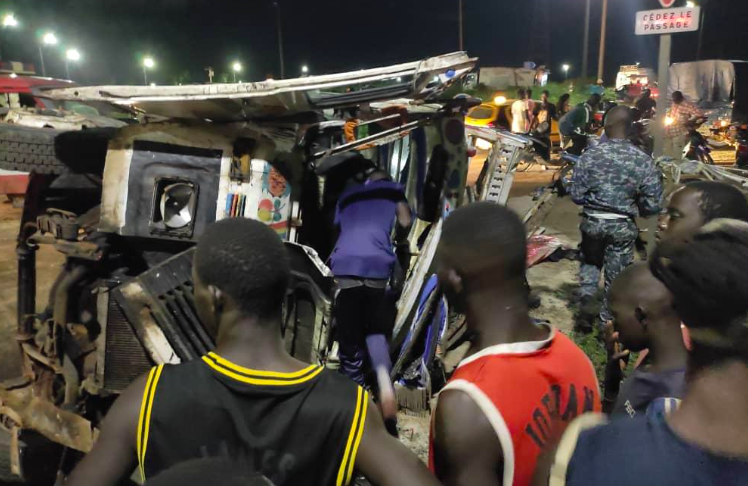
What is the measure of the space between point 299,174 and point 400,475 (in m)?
2.80

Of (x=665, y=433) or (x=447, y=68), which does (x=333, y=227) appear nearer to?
(x=447, y=68)

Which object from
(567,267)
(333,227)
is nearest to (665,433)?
(333,227)

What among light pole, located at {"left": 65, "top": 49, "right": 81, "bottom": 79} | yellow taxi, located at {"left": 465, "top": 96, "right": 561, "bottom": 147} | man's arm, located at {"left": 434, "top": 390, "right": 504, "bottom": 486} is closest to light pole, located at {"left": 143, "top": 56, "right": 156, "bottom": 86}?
light pole, located at {"left": 65, "top": 49, "right": 81, "bottom": 79}

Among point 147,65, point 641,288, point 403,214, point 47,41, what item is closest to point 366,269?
point 403,214

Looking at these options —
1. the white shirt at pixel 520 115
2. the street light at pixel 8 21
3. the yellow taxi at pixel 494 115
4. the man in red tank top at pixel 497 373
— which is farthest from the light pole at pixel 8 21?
the man in red tank top at pixel 497 373

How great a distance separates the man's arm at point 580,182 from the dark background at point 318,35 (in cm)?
187

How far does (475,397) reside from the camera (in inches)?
60.9

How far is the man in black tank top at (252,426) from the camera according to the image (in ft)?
5.08

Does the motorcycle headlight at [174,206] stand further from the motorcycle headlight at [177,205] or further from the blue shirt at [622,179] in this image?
the blue shirt at [622,179]

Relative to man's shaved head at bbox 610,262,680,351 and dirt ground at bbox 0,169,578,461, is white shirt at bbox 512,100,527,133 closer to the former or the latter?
dirt ground at bbox 0,169,578,461

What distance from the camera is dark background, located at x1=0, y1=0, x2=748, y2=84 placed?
39438 mm

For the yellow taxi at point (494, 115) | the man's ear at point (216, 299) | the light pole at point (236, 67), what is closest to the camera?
the man's ear at point (216, 299)

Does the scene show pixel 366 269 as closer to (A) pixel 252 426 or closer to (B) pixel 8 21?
(A) pixel 252 426

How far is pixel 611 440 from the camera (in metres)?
1.19
